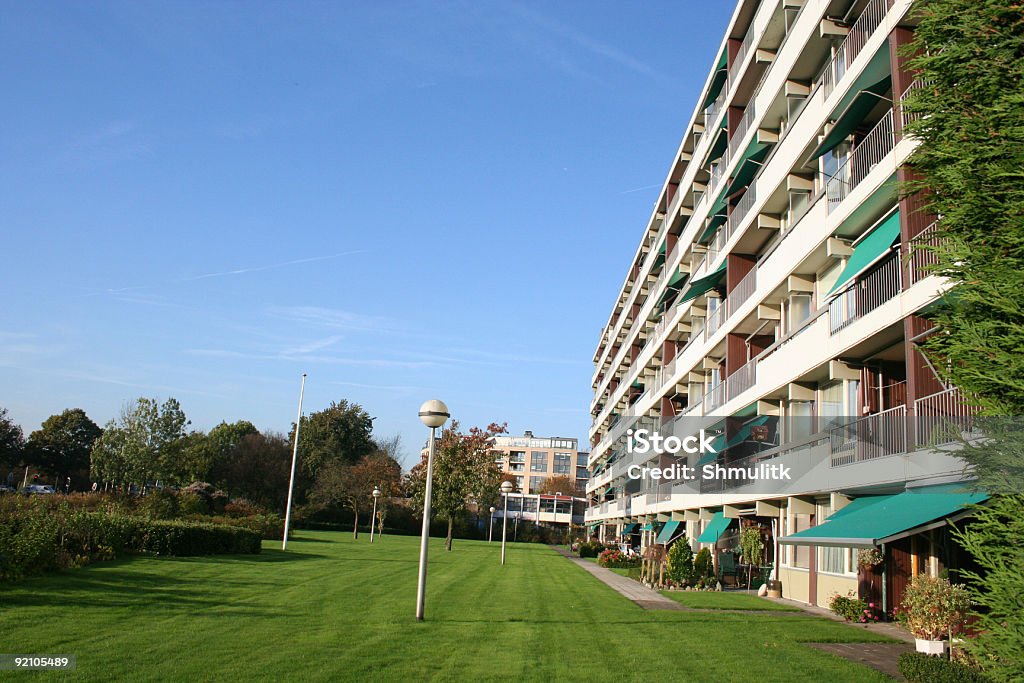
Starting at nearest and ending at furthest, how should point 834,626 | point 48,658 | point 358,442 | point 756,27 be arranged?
point 48,658 → point 834,626 → point 756,27 → point 358,442

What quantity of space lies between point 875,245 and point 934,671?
33.1 feet

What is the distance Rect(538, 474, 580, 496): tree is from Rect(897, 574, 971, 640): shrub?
13441 cm

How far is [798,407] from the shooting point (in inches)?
1010

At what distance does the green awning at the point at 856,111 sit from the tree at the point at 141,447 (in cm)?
5254

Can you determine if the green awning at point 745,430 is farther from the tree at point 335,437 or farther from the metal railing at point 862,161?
the tree at point 335,437

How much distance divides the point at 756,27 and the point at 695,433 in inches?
725

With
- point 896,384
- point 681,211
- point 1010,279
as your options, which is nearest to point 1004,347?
point 1010,279

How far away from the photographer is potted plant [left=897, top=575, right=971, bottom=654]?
12.8 metres

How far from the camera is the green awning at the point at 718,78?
36.3 m

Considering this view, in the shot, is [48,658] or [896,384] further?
[896,384]

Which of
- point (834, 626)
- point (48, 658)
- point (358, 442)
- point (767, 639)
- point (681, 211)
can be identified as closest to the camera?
point (48, 658)

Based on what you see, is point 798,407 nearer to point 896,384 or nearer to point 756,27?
point 896,384

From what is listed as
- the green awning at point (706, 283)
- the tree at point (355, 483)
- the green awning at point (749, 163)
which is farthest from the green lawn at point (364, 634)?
the tree at point (355, 483)

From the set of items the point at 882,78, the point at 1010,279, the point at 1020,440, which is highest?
the point at 882,78
